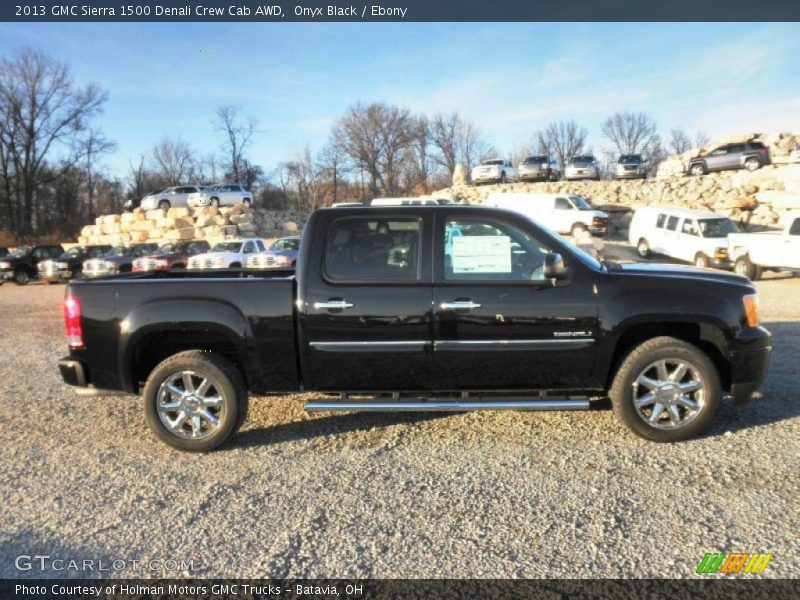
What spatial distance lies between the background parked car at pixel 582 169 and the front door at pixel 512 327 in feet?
119

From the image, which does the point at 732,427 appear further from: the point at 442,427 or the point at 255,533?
the point at 255,533

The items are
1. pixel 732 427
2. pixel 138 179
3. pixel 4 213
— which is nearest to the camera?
pixel 732 427

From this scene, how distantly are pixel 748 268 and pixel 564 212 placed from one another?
10121mm

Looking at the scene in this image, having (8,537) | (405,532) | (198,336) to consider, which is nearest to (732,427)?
(405,532)

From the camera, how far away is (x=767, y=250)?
14.9 meters

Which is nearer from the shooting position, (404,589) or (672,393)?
(404,589)

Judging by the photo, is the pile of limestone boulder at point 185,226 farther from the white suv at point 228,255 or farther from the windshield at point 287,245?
the white suv at point 228,255

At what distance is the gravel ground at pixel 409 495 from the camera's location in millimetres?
2838

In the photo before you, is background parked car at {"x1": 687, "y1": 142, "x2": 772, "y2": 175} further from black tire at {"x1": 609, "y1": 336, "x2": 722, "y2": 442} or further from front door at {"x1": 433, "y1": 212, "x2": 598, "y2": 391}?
front door at {"x1": 433, "y1": 212, "x2": 598, "y2": 391}

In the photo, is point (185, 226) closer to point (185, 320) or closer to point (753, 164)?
point (753, 164)

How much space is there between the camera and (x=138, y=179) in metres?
66.3

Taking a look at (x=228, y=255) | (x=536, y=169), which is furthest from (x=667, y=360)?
(x=536, y=169)

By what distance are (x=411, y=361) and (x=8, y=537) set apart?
2.66 m

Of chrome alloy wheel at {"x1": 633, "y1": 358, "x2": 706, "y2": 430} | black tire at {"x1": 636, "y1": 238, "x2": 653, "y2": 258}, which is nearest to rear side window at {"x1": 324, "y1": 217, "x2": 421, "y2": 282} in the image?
chrome alloy wheel at {"x1": 633, "y1": 358, "x2": 706, "y2": 430}
